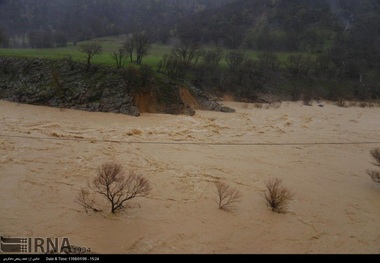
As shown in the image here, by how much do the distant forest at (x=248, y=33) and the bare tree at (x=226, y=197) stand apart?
26.8 meters

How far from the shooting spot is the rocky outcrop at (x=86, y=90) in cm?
3300

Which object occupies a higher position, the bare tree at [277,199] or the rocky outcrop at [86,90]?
the rocky outcrop at [86,90]

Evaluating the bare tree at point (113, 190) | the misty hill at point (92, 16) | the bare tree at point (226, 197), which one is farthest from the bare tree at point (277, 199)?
the misty hill at point (92, 16)

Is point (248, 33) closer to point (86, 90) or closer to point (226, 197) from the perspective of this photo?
point (86, 90)

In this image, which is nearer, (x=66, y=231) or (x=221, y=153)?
(x=66, y=231)

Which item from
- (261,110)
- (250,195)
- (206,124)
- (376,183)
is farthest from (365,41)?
(250,195)

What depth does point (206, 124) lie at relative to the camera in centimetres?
2980

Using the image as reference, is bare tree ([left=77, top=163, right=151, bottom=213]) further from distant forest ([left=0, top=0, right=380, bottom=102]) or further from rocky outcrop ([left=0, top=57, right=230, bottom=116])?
distant forest ([left=0, top=0, right=380, bottom=102])

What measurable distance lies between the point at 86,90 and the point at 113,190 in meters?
21.8

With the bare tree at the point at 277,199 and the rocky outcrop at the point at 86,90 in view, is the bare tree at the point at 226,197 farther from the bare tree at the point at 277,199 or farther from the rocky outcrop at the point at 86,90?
the rocky outcrop at the point at 86,90

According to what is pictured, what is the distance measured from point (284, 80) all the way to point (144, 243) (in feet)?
154

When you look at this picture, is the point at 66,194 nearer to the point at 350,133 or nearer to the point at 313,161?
the point at 313,161

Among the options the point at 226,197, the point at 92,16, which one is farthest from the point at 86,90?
the point at 92,16

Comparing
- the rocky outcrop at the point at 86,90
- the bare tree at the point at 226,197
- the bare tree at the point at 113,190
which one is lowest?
the bare tree at the point at 226,197
